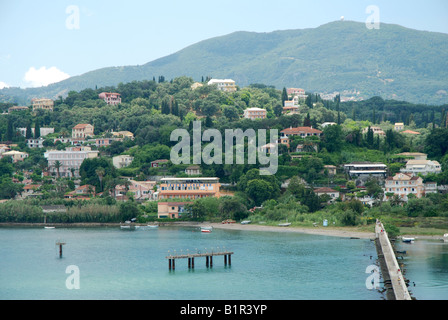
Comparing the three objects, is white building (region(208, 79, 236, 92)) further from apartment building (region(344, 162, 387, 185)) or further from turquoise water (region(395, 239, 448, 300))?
turquoise water (region(395, 239, 448, 300))

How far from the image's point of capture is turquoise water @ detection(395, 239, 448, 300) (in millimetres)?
31469

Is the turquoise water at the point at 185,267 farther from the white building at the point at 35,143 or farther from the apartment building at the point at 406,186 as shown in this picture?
the white building at the point at 35,143

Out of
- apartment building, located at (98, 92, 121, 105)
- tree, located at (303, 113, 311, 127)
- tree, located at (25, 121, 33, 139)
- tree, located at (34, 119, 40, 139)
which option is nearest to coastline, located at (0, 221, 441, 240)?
tree, located at (303, 113, 311, 127)

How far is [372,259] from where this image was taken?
3947 cm

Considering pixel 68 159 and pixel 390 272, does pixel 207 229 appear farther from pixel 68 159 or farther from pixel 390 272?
pixel 68 159

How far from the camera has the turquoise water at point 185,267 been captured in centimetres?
3281

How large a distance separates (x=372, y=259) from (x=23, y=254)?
69.8 feet

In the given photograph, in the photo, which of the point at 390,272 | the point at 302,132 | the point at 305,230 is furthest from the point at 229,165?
the point at 390,272

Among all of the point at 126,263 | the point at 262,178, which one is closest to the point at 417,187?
the point at 262,178

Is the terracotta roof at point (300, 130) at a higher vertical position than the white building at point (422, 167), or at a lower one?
higher

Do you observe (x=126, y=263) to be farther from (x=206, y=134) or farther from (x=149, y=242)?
(x=206, y=134)

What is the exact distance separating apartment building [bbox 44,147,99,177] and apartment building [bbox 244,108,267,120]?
20699mm

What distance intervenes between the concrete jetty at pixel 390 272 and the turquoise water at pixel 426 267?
800 mm

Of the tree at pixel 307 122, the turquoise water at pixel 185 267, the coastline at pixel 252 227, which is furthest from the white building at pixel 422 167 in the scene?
the turquoise water at pixel 185 267
